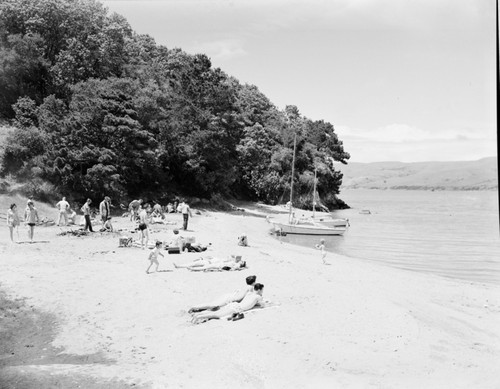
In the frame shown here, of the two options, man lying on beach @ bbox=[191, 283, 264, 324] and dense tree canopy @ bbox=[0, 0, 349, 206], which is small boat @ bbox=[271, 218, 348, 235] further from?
man lying on beach @ bbox=[191, 283, 264, 324]

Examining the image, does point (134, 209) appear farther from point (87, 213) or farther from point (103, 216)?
point (87, 213)

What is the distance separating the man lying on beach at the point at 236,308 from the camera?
38.6 ft

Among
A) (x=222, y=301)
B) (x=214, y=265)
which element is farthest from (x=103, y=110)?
(x=222, y=301)

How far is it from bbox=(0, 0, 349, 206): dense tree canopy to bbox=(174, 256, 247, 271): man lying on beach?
18.1 m

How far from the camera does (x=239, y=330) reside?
11.0 metres

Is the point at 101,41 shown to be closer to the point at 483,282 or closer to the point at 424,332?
the point at 483,282

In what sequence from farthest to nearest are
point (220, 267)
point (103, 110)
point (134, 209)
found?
1. point (103, 110)
2. point (134, 209)
3. point (220, 267)

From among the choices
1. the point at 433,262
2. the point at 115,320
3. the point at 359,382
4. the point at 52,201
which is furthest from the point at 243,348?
the point at 52,201

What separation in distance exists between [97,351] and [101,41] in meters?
40.5

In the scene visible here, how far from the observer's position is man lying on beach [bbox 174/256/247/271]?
17.2m

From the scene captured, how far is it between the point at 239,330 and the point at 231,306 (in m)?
1.17

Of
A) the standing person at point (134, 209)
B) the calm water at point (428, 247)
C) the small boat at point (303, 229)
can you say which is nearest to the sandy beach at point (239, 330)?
the calm water at point (428, 247)

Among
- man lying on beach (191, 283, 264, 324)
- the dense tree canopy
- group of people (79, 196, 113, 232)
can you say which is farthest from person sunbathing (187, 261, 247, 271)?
the dense tree canopy

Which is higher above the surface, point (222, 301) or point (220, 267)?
point (220, 267)
